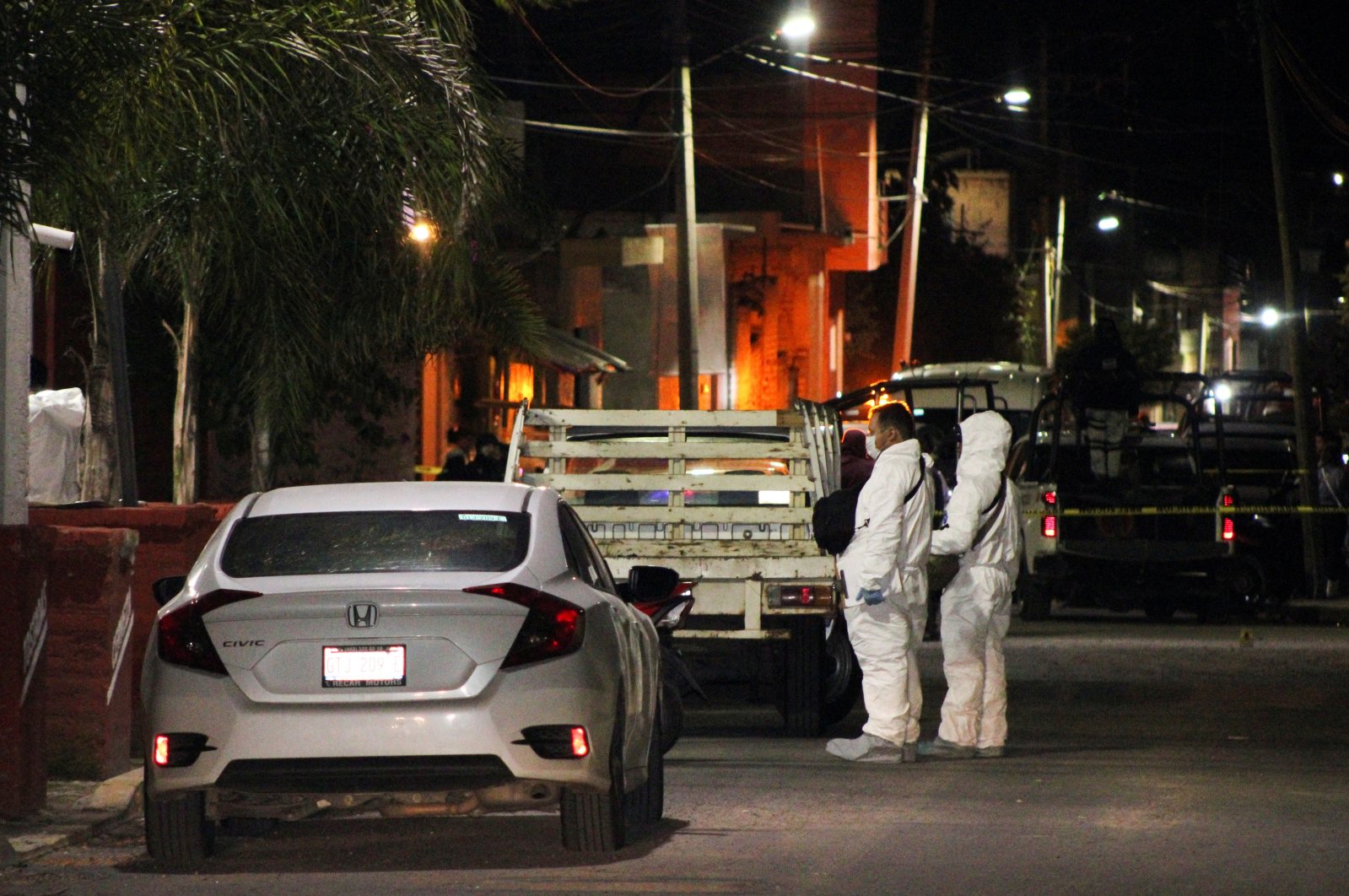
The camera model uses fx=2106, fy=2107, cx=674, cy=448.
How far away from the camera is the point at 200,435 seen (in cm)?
1909

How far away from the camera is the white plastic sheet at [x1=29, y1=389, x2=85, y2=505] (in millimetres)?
13906

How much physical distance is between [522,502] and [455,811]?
126 centimetres

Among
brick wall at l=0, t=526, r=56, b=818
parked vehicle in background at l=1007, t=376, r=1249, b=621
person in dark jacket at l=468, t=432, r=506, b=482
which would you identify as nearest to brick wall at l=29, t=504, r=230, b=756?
brick wall at l=0, t=526, r=56, b=818

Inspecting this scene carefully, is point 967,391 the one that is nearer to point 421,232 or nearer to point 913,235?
point 421,232

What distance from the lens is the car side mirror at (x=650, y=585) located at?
882 centimetres

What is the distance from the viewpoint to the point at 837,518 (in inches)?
449

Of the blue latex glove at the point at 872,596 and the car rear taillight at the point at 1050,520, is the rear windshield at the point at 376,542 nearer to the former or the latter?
the blue latex glove at the point at 872,596

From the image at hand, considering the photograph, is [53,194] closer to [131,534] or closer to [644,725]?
[131,534]

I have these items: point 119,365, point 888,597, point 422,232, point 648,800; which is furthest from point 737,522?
point 648,800

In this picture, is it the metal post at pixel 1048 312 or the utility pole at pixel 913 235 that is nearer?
the utility pole at pixel 913 235

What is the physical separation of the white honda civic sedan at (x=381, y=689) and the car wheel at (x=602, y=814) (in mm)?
13

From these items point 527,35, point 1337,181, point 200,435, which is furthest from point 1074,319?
point 200,435

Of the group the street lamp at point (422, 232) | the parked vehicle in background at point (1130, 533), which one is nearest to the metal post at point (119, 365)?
the street lamp at point (422, 232)

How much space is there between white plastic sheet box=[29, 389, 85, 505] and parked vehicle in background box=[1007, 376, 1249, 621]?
10.6 metres
